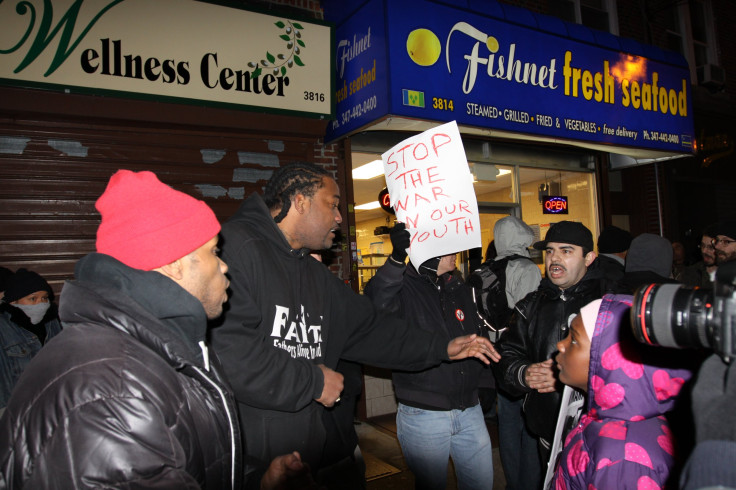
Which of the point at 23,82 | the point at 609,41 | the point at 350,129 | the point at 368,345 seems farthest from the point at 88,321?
the point at 609,41

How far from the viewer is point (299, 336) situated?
8.29ft

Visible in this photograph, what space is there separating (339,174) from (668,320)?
18.8 feet

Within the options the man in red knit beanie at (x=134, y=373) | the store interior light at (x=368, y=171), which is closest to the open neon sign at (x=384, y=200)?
the store interior light at (x=368, y=171)

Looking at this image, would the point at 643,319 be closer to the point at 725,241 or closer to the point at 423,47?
the point at 725,241

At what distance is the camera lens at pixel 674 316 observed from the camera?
1.08 m

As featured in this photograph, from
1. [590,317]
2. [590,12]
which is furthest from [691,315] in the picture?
[590,12]

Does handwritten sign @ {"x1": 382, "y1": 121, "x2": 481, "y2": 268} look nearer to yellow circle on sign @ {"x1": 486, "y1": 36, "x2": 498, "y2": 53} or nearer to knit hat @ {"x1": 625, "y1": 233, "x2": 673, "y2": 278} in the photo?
knit hat @ {"x1": 625, "y1": 233, "x2": 673, "y2": 278}

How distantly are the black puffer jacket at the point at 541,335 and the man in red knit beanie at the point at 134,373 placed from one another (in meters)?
1.97

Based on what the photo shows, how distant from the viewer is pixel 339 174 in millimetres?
6664

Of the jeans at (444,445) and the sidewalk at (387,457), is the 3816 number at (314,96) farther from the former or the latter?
the sidewalk at (387,457)

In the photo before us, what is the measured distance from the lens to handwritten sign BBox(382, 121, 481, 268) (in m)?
3.37

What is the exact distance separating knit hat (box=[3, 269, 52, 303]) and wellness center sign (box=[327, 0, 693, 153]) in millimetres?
3524

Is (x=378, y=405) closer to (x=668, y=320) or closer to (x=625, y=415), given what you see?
(x=625, y=415)

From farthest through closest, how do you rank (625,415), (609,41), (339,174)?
(609,41)
(339,174)
(625,415)
